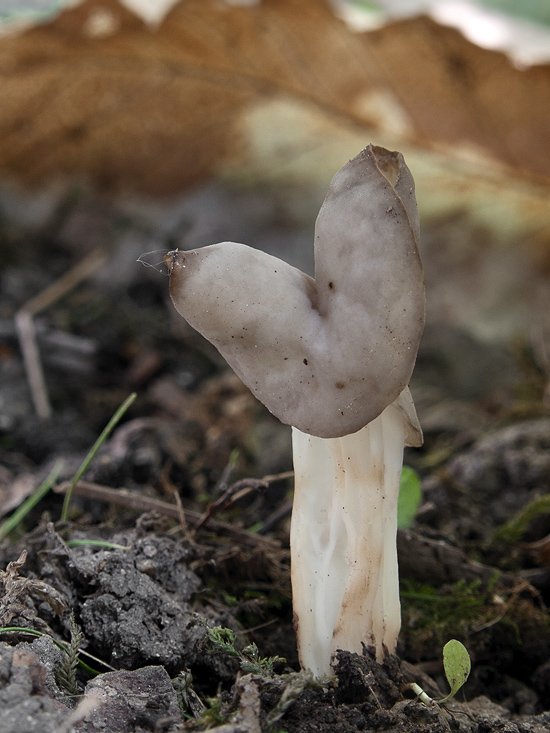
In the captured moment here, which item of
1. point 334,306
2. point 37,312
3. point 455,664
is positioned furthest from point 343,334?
point 37,312

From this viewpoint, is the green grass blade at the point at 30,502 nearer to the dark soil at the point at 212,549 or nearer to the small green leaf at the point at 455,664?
the dark soil at the point at 212,549

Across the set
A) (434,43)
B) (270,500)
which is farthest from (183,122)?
(270,500)

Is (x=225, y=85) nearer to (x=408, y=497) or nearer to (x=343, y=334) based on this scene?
(x=408, y=497)

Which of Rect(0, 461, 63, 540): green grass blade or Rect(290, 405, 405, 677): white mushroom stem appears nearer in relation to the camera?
Rect(290, 405, 405, 677): white mushroom stem

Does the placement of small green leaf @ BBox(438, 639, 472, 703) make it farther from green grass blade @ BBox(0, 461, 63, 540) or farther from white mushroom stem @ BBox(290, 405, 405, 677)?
green grass blade @ BBox(0, 461, 63, 540)

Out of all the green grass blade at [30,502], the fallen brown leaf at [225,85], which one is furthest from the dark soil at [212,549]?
the fallen brown leaf at [225,85]

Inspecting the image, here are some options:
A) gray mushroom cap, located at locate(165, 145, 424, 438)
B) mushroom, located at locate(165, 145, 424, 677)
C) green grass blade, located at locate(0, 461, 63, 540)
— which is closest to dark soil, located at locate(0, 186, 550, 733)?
green grass blade, located at locate(0, 461, 63, 540)
